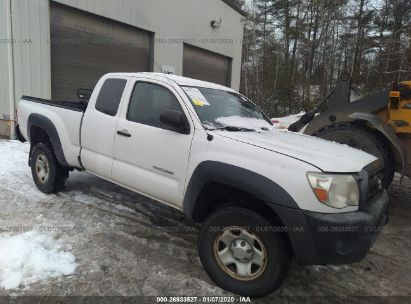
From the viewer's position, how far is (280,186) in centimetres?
296

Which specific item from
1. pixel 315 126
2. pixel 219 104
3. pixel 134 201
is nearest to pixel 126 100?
pixel 219 104

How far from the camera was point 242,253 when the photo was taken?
3.23m

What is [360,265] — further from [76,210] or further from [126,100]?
Result: [76,210]

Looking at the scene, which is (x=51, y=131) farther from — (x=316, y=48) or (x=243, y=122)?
(x=316, y=48)

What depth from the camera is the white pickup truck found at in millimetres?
2908

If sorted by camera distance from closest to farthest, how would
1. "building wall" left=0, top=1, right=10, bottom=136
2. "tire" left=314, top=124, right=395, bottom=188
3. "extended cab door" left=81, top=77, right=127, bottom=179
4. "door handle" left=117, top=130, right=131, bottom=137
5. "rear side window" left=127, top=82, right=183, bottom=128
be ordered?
"rear side window" left=127, top=82, right=183, bottom=128, "door handle" left=117, top=130, right=131, bottom=137, "extended cab door" left=81, top=77, right=127, bottom=179, "tire" left=314, top=124, right=395, bottom=188, "building wall" left=0, top=1, right=10, bottom=136

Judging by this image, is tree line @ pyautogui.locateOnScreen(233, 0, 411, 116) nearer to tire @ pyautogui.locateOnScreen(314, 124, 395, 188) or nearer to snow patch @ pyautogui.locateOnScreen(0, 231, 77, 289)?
tire @ pyautogui.locateOnScreen(314, 124, 395, 188)

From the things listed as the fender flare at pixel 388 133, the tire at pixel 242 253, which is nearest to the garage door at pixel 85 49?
the fender flare at pixel 388 133

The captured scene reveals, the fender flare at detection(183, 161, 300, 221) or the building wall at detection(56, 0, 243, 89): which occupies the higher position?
the building wall at detection(56, 0, 243, 89)

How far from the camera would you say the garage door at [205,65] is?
15727mm

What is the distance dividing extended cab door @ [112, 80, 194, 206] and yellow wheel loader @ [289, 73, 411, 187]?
2935mm

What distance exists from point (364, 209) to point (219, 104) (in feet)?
6.40

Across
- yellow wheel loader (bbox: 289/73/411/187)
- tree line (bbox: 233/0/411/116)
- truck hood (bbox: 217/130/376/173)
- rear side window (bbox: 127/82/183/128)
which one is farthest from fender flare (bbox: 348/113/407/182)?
tree line (bbox: 233/0/411/116)

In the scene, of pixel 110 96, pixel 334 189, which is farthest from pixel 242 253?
pixel 110 96
